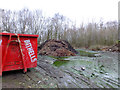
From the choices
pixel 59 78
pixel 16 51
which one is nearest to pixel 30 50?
pixel 16 51

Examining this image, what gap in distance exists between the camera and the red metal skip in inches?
100

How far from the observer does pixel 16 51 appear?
280 centimetres

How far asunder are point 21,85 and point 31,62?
958 millimetres

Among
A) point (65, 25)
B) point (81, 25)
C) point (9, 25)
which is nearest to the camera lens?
point (9, 25)

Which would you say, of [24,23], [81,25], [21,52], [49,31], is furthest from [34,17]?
[21,52]

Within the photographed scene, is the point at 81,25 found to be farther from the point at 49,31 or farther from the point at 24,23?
the point at 24,23

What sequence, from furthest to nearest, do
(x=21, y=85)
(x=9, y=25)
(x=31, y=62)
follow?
1. (x=9, y=25)
2. (x=31, y=62)
3. (x=21, y=85)

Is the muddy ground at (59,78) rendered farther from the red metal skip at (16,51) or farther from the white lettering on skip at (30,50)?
the white lettering on skip at (30,50)

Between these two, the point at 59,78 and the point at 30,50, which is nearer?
the point at 59,78

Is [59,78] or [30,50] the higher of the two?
[30,50]

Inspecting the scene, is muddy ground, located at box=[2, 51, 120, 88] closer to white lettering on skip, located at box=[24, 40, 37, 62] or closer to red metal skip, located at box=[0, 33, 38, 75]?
red metal skip, located at box=[0, 33, 38, 75]

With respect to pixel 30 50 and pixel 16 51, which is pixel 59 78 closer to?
pixel 30 50

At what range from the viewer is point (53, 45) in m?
10.2

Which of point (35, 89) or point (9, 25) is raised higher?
point (9, 25)
